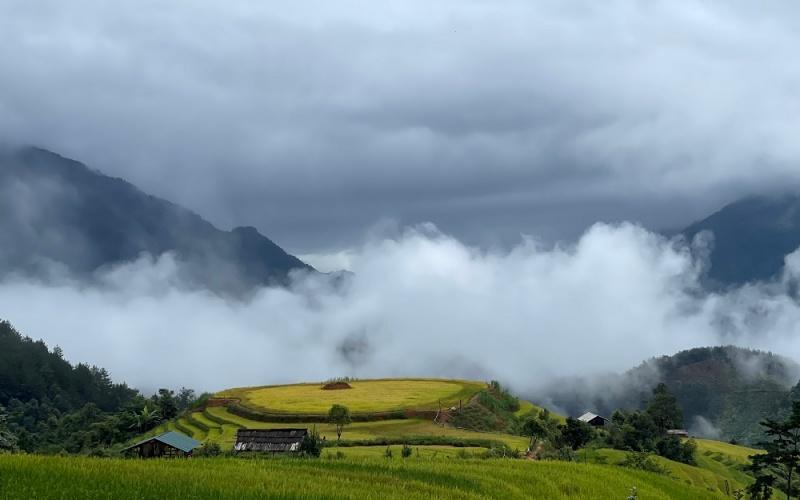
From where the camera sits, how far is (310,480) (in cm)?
1731

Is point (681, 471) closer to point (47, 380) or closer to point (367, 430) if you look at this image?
point (367, 430)

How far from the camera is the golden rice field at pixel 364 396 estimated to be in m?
68.4

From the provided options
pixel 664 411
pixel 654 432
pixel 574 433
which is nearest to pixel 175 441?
pixel 574 433

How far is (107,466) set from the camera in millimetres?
16609

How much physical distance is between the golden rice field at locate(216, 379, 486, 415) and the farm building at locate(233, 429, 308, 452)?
21.1 meters

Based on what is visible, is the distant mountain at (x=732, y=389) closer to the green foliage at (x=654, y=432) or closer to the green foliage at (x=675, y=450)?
the green foliage at (x=654, y=432)

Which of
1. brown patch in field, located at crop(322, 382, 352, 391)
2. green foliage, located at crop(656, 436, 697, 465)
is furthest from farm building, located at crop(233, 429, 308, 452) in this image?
→ brown patch in field, located at crop(322, 382, 352, 391)

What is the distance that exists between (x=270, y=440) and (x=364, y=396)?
115 ft

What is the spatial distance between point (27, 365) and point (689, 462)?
441ft

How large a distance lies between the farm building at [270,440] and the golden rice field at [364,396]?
21.1 meters

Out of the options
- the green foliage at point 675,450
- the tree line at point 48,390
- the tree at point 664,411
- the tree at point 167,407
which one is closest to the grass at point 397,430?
the green foliage at point 675,450

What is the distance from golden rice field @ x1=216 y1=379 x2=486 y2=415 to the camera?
68.4m

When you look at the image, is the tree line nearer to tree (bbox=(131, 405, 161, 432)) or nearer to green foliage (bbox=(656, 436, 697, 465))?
tree (bbox=(131, 405, 161, 432))

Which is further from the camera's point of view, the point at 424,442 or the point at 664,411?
the point at 664,411
